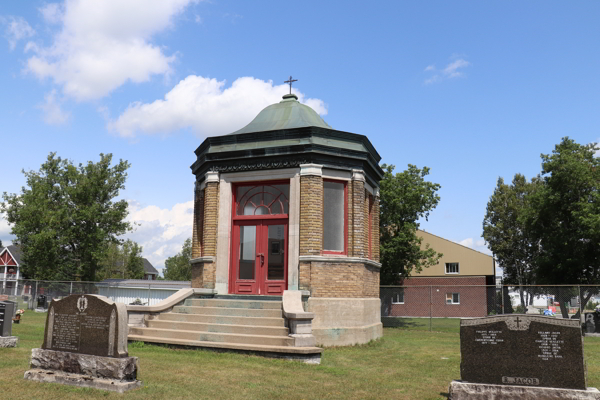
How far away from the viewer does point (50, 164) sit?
3844 centimetres

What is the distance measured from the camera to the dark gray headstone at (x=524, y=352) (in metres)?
6.44

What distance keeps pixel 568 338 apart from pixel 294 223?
7998 mm

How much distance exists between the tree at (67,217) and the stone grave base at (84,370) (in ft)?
95.1

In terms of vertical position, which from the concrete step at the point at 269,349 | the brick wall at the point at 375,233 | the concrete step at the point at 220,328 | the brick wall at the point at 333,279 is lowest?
the concrete step at the point at 269,349

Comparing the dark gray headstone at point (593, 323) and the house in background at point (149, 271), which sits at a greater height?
the house in background at point (149, 271)

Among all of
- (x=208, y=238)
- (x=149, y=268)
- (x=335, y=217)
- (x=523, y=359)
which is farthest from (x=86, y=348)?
(x=149, y=268)

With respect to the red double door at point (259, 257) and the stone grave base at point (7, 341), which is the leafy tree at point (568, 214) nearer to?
the red double door at point (259, 257)

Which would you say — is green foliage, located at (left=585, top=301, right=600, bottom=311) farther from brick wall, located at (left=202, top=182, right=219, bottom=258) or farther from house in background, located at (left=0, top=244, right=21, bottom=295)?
house in background, located at (left=0, top=244, right=21, bottom=295)

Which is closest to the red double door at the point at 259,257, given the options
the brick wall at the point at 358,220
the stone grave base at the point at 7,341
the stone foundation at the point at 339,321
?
the stone foundation at the point at 339,321

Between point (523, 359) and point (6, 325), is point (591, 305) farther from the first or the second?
point (6, 325)

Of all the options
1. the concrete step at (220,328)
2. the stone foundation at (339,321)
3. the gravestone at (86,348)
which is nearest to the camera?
the gravestone at (86,348)

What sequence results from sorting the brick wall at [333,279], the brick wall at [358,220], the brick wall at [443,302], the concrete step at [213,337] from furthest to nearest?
the brick wall at [443,302] → the brick wall at [358,220] → the brick wall at [333,279] → the concrete step at [213,337]

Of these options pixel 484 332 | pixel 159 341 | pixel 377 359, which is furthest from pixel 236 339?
pixel 484 332

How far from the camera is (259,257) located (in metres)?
14.1
